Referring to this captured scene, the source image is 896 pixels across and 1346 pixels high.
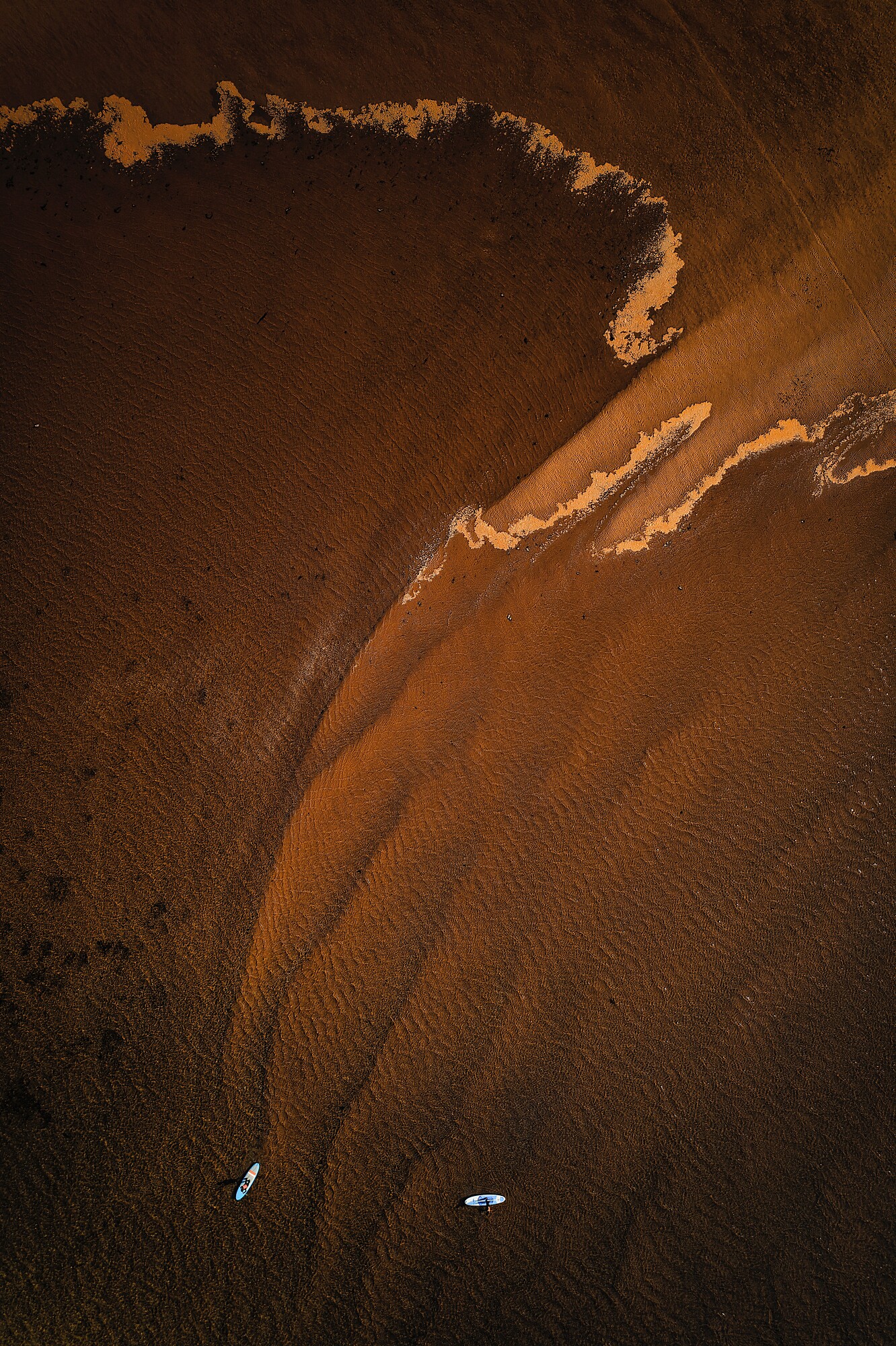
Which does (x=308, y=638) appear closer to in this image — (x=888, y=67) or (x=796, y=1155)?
(x=796, y=1155)

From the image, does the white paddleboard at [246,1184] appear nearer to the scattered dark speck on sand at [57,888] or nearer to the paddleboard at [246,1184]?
the paddleboard at [246,1184]

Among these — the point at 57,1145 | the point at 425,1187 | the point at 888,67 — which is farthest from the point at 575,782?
the point at 888,67

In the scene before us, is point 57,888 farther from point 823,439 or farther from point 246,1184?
point 823,439

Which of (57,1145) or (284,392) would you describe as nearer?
(57,1145)

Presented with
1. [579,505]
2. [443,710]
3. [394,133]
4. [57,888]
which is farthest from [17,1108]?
[394,133]

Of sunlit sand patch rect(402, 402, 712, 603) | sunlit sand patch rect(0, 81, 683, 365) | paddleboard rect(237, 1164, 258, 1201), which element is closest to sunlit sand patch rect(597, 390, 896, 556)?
sunlit sand patch rect(402, 402, 712, 603)

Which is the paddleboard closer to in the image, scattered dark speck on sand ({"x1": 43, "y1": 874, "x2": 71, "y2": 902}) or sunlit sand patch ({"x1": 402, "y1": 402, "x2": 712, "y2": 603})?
scattered dark speck on sand ({"x1": 43, "y1": 874, "x2": 71, "y2": 902})
